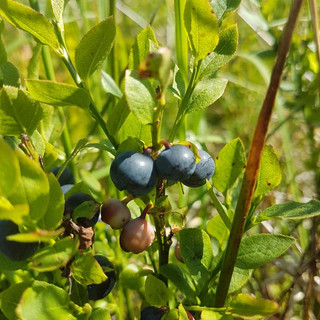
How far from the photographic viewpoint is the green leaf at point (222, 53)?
76 centimetres

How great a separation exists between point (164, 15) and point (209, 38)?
2337 millimetres

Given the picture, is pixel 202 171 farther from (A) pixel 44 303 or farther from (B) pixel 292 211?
(A) pixel 44 303

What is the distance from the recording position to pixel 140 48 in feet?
2.50

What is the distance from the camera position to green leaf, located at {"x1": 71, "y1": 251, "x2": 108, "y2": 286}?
Result: 69 cm

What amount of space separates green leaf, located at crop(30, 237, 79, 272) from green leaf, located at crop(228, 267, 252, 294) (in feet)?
1.08

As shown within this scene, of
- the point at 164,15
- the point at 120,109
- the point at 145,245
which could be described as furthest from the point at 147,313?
the point at 164,15

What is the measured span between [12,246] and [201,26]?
0.37 metres

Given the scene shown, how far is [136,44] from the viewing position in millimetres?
763

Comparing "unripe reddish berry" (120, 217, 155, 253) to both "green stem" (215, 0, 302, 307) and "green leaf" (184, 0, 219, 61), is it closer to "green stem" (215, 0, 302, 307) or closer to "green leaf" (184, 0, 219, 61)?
"green stem" (215, 0, 302, 307)

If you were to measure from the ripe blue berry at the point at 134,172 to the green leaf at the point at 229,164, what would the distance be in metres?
0.19

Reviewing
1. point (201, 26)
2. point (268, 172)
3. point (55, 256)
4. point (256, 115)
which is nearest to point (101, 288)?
point (55, 256)

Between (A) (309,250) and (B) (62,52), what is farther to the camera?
(A) (309,250)

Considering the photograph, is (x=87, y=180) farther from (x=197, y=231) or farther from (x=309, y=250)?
(x=309, y=250)

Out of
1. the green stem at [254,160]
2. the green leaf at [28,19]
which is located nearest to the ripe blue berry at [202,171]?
the green stem at [254,160]
